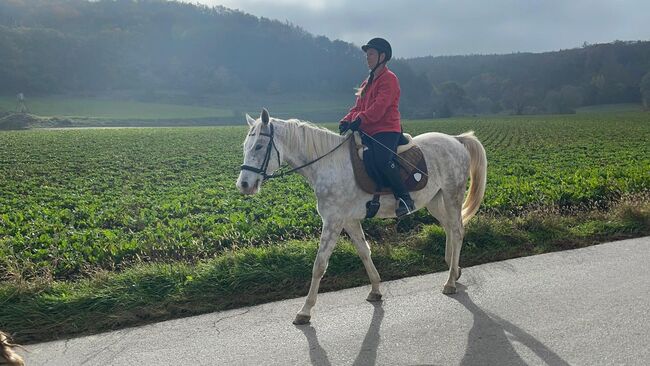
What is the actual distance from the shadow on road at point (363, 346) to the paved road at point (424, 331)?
0.01 metres

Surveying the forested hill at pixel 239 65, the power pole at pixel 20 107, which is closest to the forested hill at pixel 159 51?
the forested hill at pixel 239 65

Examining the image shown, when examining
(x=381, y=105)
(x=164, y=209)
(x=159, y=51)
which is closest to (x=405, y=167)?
(x=381, y=105)

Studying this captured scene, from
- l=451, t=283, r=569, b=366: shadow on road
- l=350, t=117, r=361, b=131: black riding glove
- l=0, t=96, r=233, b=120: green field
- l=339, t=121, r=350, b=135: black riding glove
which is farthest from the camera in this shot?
l=0, t=96, r=233, b=120: green field

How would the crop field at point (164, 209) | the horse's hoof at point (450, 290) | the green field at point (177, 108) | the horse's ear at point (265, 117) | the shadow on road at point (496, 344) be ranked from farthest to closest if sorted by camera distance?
the green field at point (177, 108), the crop field at point (164, 209), the horse's hoof at point (450, 290), the horse's ear at point (265, 117), the shadow on road at point (496, 344)

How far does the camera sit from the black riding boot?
18.6 feet

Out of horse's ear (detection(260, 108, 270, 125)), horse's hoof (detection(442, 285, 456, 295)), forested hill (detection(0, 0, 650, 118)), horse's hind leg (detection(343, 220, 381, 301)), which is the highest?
forested hill (detection(0, 0, 650, 118))

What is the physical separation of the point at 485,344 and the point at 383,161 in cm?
228

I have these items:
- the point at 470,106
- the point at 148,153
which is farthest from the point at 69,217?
the point at 470,106

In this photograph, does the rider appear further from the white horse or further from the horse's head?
the horse's head

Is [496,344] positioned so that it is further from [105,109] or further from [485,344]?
[105,109]

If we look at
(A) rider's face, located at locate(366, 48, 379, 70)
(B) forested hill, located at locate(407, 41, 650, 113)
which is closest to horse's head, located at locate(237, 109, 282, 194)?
(A) rider's face, located at locate(366, 48, 379, 70)

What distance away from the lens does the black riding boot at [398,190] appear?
5.66 meters

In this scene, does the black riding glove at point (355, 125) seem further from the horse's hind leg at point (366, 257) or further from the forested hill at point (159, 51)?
the forested hill at point (159, 51)

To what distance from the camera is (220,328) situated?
5047 mm
